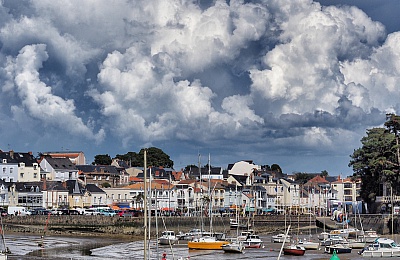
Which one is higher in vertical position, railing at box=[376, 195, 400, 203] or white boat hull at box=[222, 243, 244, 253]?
railing at box=[376, 195, 400, 203]

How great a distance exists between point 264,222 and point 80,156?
272 ft

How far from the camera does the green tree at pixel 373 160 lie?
105 m

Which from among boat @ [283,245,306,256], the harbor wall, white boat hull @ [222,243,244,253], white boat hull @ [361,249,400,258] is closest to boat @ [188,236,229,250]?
white boat hull @ [222,243,244,253]

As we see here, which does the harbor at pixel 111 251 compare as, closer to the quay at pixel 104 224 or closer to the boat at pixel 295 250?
the boat at pixel 295 250

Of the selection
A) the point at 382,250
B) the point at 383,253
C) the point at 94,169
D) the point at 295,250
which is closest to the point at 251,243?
the point at 295,250

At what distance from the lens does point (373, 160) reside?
104625mm

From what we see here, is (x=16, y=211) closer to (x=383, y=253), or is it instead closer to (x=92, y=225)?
(x=92, y=225)

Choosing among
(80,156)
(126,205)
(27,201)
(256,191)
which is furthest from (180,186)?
(80,156)

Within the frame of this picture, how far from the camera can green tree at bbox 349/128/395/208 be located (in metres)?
105

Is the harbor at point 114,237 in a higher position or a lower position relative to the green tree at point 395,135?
lower

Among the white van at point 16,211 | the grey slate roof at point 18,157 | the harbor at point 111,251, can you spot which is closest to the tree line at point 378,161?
the harbor at point 111,251

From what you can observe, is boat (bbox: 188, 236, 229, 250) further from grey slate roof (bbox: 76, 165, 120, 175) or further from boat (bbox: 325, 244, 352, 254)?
grey slate roof (bbox: 76, 165, 120, 175)

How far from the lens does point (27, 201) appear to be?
13575 cm

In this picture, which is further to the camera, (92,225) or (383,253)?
(92,225)
